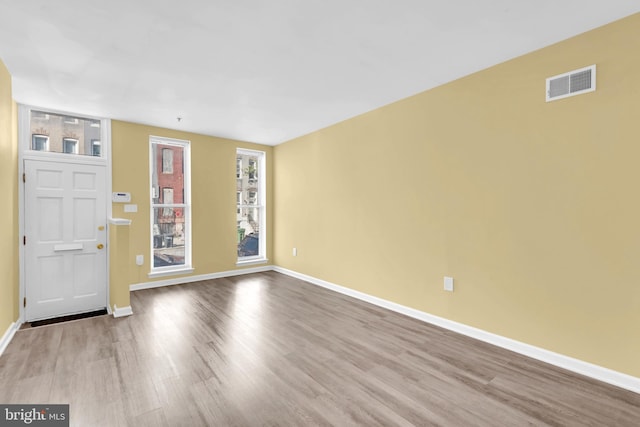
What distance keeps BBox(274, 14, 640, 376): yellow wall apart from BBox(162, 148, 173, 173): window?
3.13 metres

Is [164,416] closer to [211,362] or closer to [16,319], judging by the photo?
[211,362]

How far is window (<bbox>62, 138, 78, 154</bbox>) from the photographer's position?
3.91 meters

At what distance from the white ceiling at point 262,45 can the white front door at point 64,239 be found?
3.03ft

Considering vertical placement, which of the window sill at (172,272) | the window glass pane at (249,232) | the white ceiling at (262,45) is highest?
the white ceiling at (262,45)

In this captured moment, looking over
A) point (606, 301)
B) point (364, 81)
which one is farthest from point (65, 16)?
point (606, 301)

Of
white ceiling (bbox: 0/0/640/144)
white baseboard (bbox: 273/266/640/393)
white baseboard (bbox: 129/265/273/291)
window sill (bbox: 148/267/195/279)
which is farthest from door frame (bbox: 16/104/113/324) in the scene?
white baseboard (bbox: 273/266/640/393)

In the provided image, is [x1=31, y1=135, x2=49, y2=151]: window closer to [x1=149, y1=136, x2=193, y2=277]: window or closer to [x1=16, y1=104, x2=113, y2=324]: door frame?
[x1=16, y1=104, x2=113, y2=324]: door frame

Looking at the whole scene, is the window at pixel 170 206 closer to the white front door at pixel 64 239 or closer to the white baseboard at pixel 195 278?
the white baseboard at pixel 195 278

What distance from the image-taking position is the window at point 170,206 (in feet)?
16.0

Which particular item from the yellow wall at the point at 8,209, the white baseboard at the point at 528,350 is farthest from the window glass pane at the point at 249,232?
the yellow wall at the point at 8,209

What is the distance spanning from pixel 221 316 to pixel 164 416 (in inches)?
67.1

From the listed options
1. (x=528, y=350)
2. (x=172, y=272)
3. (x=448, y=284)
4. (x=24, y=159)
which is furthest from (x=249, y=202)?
(x=528, y=350)

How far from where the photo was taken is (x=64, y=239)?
378cm

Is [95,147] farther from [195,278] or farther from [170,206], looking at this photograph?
[195,278]
